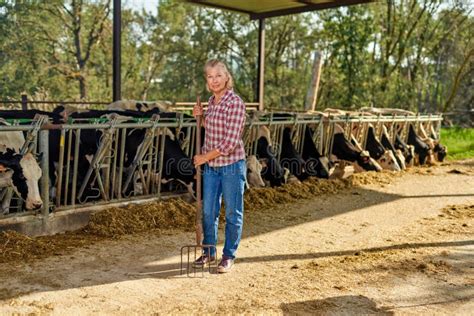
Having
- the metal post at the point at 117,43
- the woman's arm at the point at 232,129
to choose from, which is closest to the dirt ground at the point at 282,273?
the woman's arm at the point at 232,129

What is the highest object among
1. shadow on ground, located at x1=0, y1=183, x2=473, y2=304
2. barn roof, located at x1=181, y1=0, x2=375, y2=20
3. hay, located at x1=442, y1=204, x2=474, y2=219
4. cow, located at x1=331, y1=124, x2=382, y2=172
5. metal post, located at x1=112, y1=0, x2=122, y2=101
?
barn roof, located at x1=181, y1=0, x2=375, y2=20

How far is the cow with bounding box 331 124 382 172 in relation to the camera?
1039cm

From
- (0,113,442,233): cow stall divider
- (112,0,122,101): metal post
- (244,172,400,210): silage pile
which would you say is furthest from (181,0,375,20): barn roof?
(0,113,442,233): cow stall divider

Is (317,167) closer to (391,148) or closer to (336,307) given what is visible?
(391,148)

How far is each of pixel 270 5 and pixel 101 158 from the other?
25.1 ft

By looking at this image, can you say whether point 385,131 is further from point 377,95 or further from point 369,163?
point 377,95

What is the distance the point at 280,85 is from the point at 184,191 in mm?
23145

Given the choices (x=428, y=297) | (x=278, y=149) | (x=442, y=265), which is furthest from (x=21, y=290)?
(x=278, y=149)

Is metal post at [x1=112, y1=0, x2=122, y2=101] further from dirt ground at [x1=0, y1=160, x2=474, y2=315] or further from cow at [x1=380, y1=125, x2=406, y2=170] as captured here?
cow at [x1=380, y1=125, x2=406, y2=170]

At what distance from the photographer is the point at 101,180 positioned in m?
6.76

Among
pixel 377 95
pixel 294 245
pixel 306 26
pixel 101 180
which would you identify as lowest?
pixel 294 245

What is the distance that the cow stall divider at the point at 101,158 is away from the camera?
5777 millimetres

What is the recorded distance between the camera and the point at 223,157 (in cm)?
446

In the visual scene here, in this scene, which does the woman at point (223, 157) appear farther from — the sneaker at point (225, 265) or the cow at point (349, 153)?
the cow at point (349, 153)
